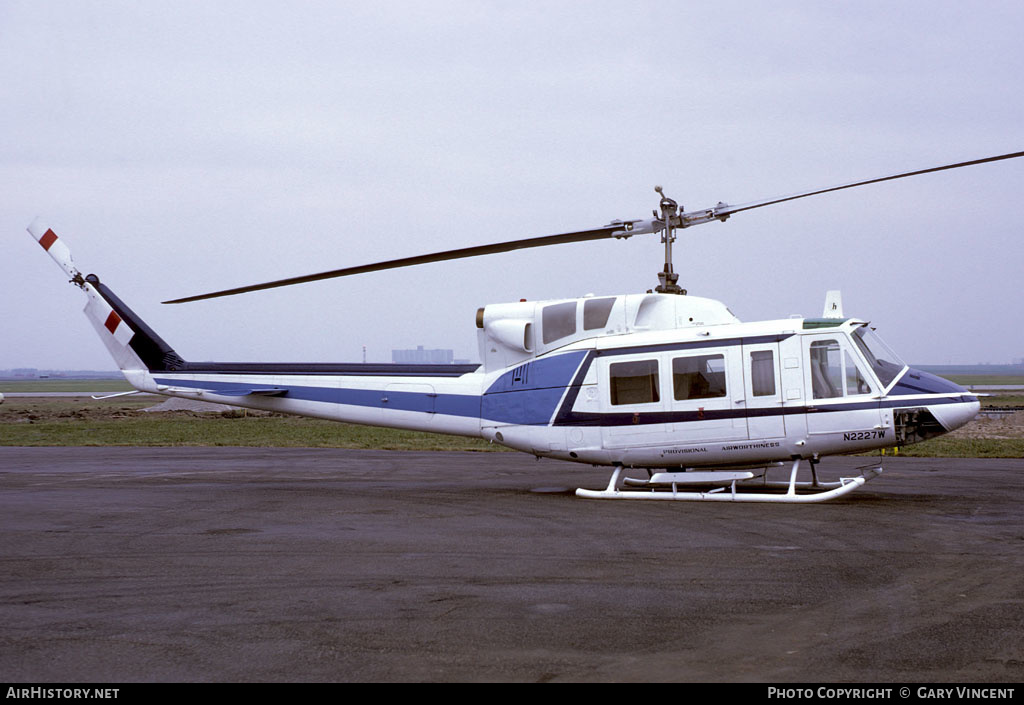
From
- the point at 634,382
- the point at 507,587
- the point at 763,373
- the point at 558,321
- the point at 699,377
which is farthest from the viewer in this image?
the point at 558,321

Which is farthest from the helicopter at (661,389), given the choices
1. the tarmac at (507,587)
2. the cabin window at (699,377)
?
the tarmac at (507,587)

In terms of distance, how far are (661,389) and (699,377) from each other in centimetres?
61

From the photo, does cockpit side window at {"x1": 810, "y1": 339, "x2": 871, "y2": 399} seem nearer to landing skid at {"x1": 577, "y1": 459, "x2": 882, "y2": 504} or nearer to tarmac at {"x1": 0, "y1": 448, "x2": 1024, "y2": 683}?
landing skid at {"x1": 577, "y1": 459, "x2": 882, "y2": 504}

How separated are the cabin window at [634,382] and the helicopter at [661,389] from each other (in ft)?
0.07

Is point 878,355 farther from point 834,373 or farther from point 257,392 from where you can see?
point 257,392

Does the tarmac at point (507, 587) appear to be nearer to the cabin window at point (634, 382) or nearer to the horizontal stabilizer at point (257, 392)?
the cabin window at point (634, 382)

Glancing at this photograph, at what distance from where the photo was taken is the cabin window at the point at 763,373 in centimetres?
1384

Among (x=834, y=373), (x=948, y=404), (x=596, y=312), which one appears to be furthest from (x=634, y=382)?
(x=948, y=404)

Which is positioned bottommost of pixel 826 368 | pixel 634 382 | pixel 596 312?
pixel 634 382

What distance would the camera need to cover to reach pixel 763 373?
13883mm

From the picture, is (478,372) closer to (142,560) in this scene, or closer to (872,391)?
(872,391)

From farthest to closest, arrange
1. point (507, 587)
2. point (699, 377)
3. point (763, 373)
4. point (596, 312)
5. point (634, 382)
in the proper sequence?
point (596, 312), point (634, 382), point (699, 377), point (763, 373), point (507, 587)

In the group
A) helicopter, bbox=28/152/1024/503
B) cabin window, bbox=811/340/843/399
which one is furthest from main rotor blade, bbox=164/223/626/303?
cabin window, bbox=811/340/843/399

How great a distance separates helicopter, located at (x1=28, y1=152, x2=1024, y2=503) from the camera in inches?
535
